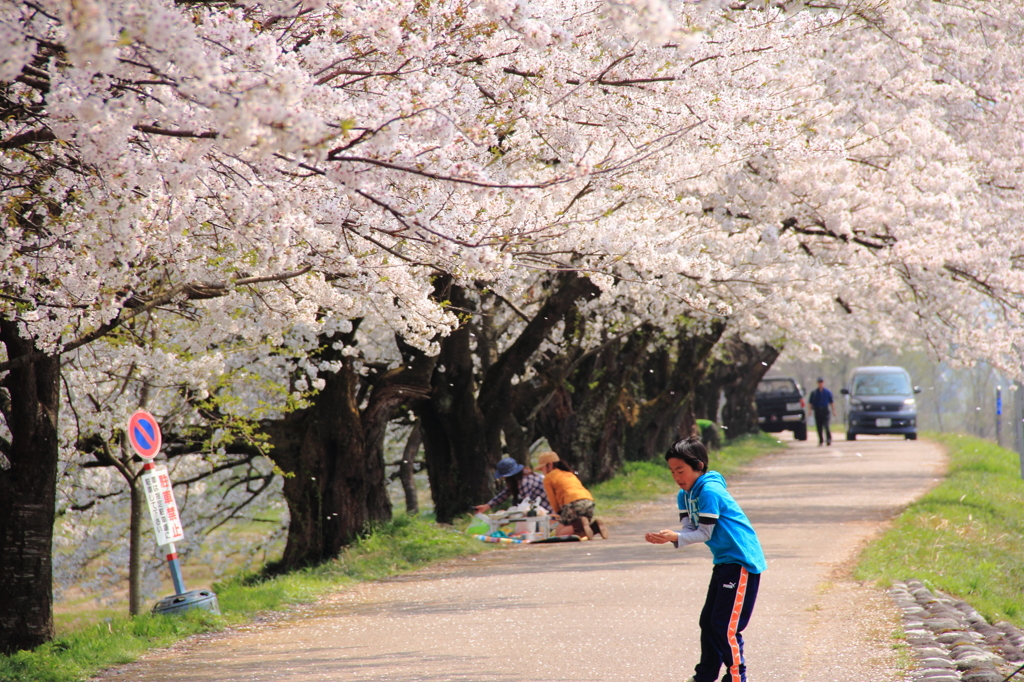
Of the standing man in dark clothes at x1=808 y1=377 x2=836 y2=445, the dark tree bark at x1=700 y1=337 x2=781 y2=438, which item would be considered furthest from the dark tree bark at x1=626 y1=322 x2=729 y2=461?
the standing man in dark clothes at x1=808 y1=377 x2=836 y2=445

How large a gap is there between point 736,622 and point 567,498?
755 cm

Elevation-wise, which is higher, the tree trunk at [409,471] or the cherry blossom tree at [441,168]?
the cherry blossom tree at [441,168]

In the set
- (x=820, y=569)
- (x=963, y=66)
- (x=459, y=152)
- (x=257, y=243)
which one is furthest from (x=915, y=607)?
(x=963, y=66)

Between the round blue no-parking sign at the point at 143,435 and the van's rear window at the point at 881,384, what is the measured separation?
101ft

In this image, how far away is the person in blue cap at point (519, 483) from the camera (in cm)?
1340

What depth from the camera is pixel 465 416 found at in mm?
16797

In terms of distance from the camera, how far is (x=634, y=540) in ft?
47.9

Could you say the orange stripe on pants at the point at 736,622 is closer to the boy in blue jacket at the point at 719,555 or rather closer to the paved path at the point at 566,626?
the boy in blue jacket at the point at 719,555

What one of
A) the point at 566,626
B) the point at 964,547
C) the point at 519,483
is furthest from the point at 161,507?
the point at 964,547

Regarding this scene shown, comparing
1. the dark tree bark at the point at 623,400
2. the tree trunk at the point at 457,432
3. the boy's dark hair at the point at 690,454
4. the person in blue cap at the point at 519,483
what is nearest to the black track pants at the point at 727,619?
the boy's dark hair at the point at 690,454

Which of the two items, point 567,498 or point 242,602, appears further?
point 567,498

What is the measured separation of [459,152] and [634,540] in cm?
850

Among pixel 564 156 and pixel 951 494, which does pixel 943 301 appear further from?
pixel 564 156

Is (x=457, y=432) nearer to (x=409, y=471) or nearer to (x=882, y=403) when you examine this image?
(x=409, y=471)
